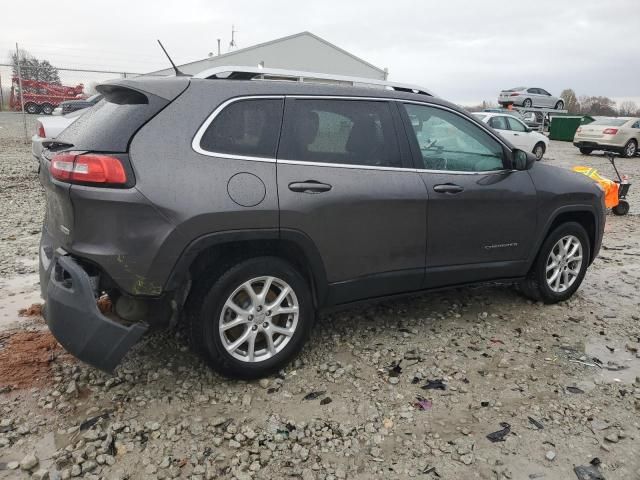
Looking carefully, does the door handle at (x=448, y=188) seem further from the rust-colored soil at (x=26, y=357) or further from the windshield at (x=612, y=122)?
the windshield at (x=612, y=122)

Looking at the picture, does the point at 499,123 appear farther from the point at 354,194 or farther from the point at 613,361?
the point at 354,194

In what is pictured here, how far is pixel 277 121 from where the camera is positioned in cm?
301

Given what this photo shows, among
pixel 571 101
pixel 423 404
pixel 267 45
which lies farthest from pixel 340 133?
pixel 571 101

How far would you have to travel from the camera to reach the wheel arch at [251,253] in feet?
8.83

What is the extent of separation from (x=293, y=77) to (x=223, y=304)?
160 cm

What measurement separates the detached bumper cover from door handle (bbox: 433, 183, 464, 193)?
83.0 inches

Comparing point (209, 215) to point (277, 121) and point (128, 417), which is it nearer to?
point (277, 121)

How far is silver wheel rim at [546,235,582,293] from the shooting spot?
14.2ft

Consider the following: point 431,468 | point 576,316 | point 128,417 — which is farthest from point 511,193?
point 128,417

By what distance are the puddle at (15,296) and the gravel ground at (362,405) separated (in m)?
0.02

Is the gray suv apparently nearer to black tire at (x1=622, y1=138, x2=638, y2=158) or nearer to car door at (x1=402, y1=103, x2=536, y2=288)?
car door at (x1=402, y1=103, x2=536, y2=288)

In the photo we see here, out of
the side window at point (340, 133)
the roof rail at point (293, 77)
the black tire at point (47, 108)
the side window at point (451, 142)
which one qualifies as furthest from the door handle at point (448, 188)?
the black tire at point (47, 108)

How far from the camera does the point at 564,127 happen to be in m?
29.5

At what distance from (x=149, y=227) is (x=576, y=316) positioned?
3.54 meters
